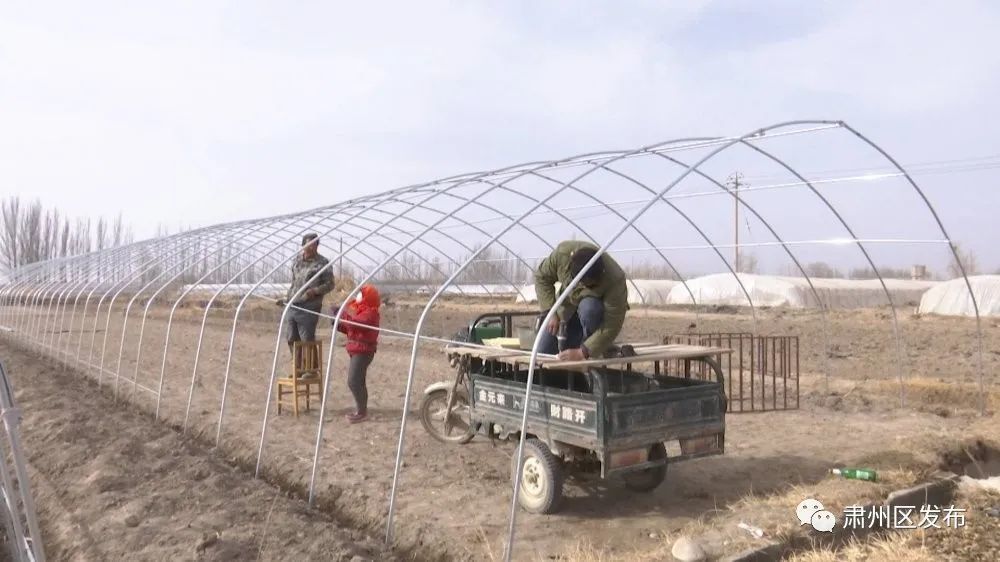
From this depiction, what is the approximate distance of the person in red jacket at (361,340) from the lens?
26.9 ft

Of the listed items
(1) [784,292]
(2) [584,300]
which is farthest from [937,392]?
(1) [784,292]

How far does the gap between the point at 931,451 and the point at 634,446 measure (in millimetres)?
3399

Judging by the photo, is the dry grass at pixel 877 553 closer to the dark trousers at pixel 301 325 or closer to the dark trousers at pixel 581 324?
the dark trousers at pixel 581 324

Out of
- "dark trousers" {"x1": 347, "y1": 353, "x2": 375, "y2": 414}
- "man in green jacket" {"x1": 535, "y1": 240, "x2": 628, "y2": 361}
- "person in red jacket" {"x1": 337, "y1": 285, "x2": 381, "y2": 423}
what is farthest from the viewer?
"dark trousers" {"x1": 347, "y1": 353, "x2": 375, "y2": 414}

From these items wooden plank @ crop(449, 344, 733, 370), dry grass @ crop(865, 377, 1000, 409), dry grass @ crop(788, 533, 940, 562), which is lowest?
dry grass @ crop(788, 533, 940, 562)

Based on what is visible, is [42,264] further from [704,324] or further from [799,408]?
[799,408]

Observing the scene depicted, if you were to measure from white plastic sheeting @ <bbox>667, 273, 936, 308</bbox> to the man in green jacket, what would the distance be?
24.2m

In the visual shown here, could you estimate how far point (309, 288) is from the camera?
8.62 metres

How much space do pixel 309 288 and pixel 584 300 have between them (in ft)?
13.7

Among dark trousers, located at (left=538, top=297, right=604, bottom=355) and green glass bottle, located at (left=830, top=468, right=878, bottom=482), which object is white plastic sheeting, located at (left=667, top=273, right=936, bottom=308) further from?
dark trousers, located at (left=538, top=297, right=604, bottom=355)

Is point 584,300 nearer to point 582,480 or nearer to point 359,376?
point 582,480

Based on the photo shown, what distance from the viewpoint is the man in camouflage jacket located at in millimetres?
8703

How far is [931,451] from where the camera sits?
6.71 m

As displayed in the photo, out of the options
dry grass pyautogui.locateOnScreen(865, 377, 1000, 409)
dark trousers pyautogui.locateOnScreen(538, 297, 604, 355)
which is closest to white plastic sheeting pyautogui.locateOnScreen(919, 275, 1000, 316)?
dry grass pyautogui.locateOnScreen(865, 377, 1000, 409)
